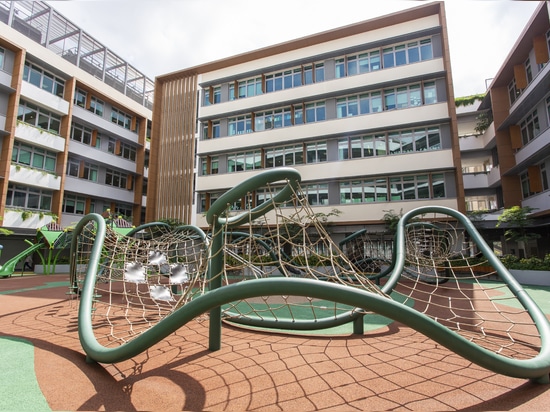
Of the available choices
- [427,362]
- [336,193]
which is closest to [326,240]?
[427,362]

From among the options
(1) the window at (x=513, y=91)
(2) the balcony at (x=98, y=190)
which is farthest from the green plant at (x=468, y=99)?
(2) the balcony at (x=98, y=190)

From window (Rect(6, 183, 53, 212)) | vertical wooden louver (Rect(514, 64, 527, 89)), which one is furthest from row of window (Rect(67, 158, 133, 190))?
vertical wooden louver (Rect(514, 64, 527, 89))

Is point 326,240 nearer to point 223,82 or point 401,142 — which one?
point 401,142

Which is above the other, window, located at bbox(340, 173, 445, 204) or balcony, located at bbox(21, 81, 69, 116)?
balcony, located at bbox(21, 81, 69, 116)

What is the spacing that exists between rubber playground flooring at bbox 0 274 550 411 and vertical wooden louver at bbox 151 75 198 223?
819 inches

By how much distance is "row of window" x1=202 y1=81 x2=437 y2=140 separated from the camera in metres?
19.6

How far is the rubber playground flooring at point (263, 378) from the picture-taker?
2490 millimetres

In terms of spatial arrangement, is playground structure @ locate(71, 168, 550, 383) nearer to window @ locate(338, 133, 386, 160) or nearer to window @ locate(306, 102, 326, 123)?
window @ locate(338, 133, 386, 160)

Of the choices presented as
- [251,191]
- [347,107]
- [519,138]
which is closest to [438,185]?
[519,138]

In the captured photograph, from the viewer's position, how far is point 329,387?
9.01 feet

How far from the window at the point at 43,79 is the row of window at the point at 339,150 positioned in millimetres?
11393

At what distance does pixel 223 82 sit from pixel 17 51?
13.0 m

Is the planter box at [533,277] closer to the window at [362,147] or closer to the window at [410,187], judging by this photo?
the window at [410,187]

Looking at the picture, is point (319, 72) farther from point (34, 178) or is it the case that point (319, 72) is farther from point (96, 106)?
point (34, 178)
